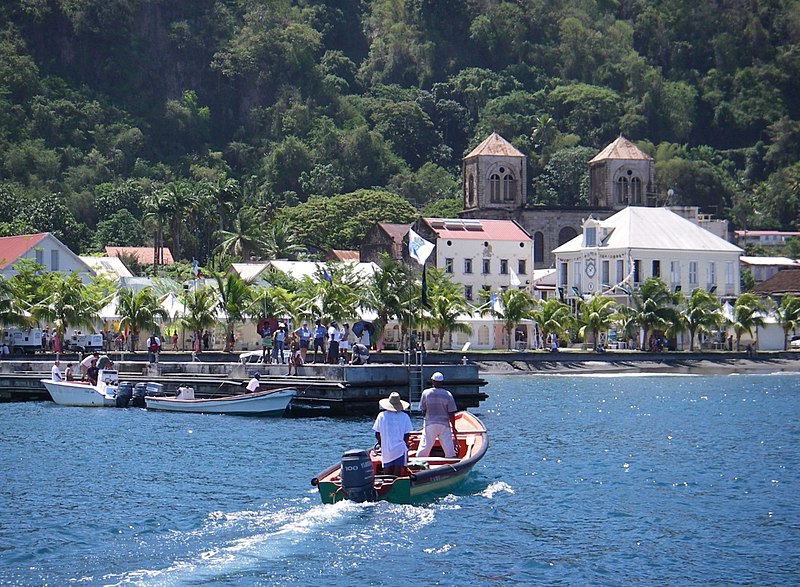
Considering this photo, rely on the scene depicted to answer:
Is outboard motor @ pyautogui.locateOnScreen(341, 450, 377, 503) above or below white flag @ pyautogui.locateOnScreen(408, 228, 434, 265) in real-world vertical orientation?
below

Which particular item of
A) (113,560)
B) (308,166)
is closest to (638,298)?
(113,560)

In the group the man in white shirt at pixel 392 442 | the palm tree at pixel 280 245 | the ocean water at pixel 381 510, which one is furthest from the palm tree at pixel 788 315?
the man in white shirt at pixel 392 442

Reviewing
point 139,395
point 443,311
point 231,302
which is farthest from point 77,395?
point 443,311

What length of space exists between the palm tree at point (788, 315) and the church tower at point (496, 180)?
39.2 meters

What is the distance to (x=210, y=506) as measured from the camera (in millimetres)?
31094

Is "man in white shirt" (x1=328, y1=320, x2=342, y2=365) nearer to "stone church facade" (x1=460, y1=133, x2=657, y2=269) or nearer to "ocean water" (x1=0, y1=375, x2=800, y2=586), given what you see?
"ocean water" (x1=0, y1=375, x2=800, y2=586)

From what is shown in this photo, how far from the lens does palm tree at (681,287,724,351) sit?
9488cm

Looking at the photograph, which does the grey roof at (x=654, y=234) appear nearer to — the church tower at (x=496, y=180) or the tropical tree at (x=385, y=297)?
the church tower at (x=496, y=180)

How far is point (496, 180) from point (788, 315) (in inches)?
1699

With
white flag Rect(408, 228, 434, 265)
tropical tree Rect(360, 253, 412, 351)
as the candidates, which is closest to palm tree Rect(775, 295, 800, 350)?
tropical tree Rect(360, 253, 412, 351)

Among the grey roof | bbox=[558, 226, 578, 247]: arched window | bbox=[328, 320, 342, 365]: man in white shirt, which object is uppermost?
bbox=[558, 226, 578, 247]: arched window

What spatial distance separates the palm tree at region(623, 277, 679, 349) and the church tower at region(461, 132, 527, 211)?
40.6 meters

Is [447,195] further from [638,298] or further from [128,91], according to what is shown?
[638,298]

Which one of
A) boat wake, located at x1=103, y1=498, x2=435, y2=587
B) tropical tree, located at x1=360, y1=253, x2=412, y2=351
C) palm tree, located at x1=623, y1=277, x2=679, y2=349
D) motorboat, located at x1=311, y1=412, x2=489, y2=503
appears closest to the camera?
boat wake, located at x1=103, y1=498, x2=435, y2=587
